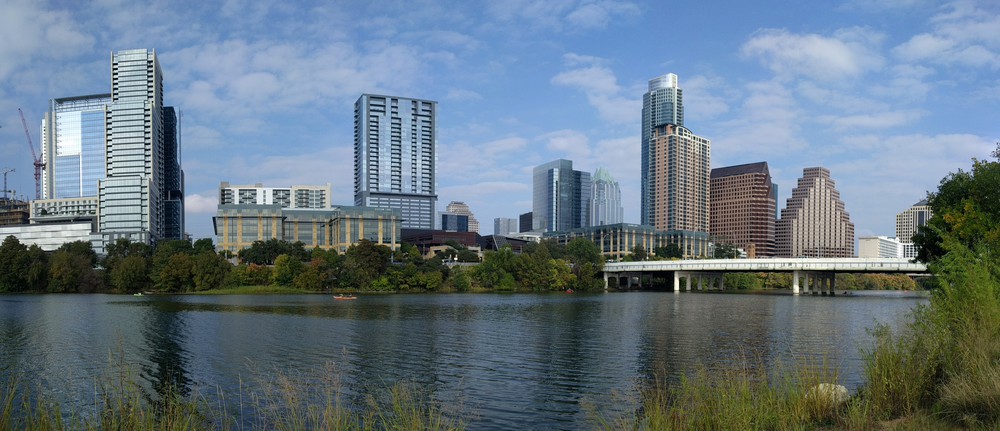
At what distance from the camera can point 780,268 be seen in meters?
142

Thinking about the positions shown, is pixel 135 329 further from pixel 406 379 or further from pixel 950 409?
pixel 950 409

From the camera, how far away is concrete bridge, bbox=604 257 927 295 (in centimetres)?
12794

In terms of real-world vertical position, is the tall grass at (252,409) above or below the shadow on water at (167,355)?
above

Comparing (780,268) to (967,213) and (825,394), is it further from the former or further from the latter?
(825,394)

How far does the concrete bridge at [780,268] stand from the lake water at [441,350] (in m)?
65.5

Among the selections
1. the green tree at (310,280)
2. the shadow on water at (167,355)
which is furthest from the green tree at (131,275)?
the shadow on water at (167,355)

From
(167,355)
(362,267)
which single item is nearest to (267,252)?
(362,267)

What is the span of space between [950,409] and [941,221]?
36.2 metres

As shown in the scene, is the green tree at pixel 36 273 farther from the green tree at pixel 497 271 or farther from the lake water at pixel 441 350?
the green tree at pixel 497 271

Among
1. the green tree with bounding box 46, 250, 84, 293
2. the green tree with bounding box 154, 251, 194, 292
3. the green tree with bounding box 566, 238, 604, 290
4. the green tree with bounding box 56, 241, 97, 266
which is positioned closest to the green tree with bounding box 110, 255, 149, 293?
the green tree with bounding box 154, 251, 194, 292

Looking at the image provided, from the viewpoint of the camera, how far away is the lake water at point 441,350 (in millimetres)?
28969

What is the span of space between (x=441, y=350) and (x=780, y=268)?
390 ft

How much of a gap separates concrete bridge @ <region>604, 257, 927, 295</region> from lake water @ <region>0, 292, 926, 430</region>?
65495 millimetres

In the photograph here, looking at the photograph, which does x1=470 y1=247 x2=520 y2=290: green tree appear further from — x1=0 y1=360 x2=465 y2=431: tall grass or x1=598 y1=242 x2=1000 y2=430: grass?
x1=598 y1=242 x2=1000 y2=430: grass
